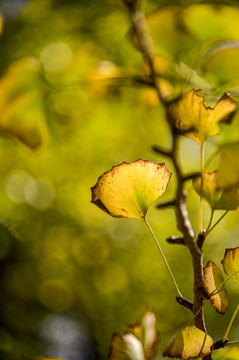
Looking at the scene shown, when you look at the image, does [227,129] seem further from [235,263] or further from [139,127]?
[139,127]

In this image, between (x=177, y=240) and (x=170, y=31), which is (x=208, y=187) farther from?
(x=170, y=31)

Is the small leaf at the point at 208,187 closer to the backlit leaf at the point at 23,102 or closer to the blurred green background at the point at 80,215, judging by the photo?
the backlit leaf at the point at 23,102

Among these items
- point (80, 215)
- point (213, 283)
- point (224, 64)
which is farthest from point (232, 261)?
point (80, 215)

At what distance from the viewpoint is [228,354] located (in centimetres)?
29

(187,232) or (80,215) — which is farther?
(80,215)

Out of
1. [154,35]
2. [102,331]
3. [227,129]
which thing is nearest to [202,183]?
[227,129]

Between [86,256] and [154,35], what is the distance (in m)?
1.71

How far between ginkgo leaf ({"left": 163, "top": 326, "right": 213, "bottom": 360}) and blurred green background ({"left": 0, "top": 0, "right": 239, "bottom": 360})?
127 cm

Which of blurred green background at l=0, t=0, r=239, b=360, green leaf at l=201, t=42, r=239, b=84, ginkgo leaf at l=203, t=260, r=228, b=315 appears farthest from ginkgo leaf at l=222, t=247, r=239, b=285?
blurred green background at l=0, t=0, r=239, b=360

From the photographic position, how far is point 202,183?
310mm

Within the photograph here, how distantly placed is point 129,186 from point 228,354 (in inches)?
5.7

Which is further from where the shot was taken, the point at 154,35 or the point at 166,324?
the point at 166,324

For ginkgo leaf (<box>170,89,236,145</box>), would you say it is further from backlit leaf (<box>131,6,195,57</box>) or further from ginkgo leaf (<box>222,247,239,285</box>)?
backlit leaf (<box>131,6,195,57</box>)

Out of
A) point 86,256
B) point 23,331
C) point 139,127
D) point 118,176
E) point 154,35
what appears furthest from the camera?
point 86,256
